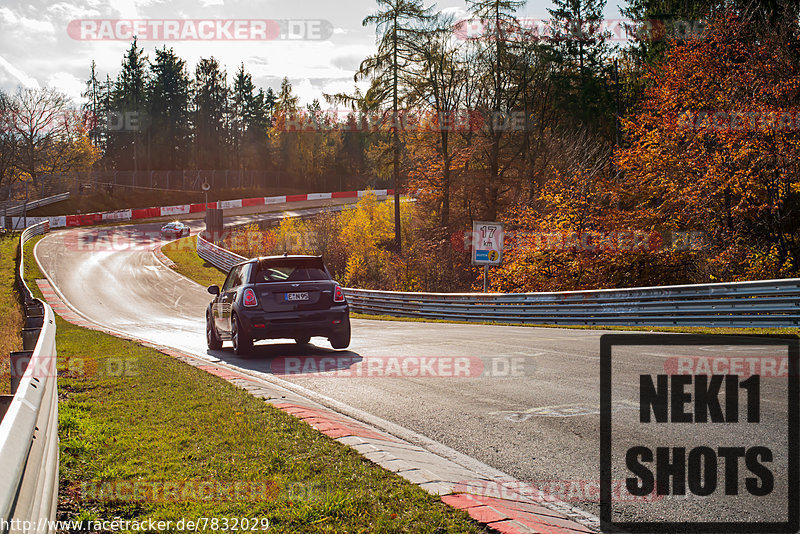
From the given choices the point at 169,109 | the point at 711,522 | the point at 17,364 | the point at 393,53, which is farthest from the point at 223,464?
the point at 169,109

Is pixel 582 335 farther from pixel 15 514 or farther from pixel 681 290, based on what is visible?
pixel 15 514

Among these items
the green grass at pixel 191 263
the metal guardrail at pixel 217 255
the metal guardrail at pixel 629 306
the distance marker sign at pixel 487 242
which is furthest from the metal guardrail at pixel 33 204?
the distance marker sign at pixel 487 242

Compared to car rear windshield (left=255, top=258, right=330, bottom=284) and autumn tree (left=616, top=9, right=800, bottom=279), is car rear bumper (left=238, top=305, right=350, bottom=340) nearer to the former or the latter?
car rear windshield (left=255, top=258, right=330, bottom=284)

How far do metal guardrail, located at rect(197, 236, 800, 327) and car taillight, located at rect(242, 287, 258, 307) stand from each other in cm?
980

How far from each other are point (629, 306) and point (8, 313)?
19.7m

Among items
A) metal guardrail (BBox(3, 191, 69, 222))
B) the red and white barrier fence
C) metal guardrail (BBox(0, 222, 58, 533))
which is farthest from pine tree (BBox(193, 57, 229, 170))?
metal guardrail (BBox(0, 222, 58, 533))

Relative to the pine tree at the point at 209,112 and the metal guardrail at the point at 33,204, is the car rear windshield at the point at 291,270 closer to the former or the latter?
the metal guardrail at the point at 33,204

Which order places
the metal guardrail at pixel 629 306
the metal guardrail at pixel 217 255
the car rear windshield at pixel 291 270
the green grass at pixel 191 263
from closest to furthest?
the car rear windshield at pixel 291 270, the metal guardrail at pixel 629 306, the green grass at pixel 191 263, the metal guardrail at pixel 217 255

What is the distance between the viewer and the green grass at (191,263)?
4106cm

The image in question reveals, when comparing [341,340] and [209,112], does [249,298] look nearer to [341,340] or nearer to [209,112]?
[341,340]

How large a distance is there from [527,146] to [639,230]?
19.1m

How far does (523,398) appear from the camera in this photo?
7160 mm

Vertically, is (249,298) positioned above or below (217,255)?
above

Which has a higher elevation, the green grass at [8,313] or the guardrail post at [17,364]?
the guardrail post at [17,364]
